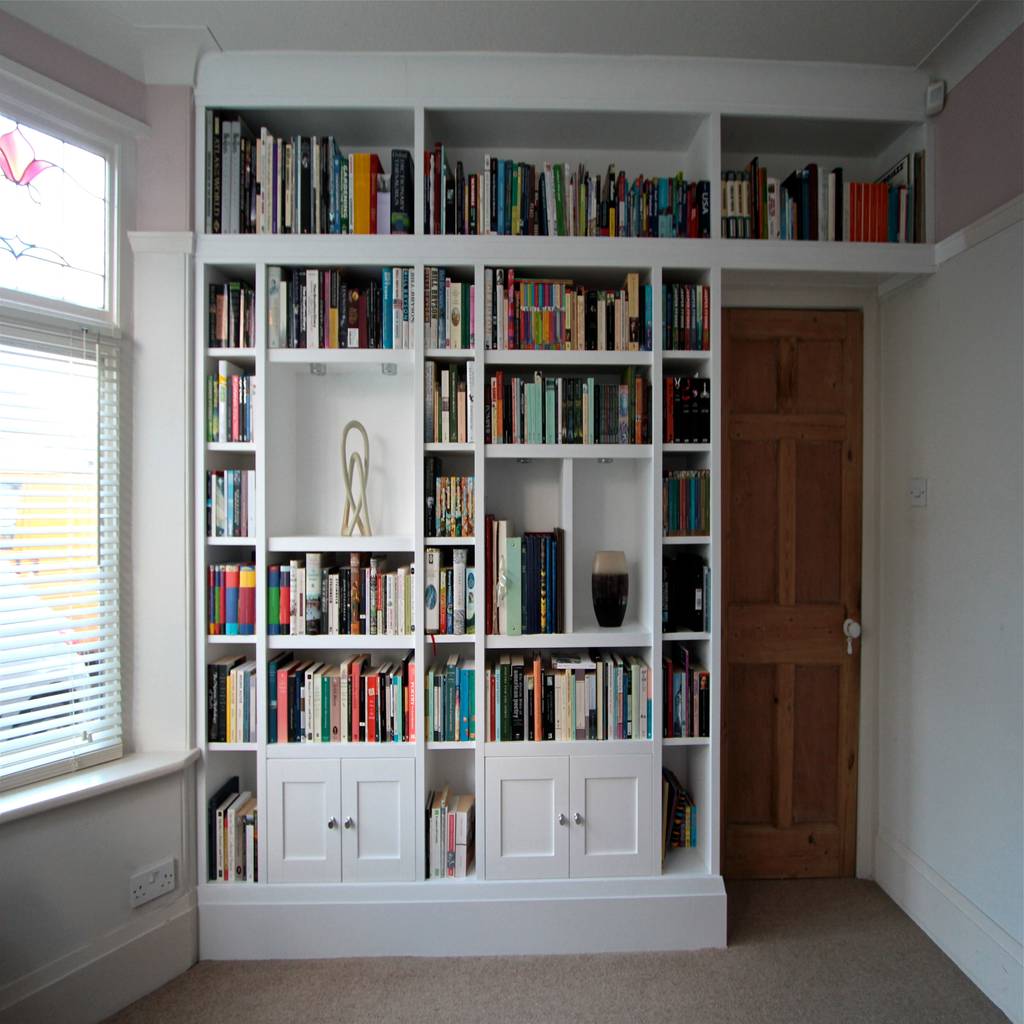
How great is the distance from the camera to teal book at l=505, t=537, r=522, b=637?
1847mm

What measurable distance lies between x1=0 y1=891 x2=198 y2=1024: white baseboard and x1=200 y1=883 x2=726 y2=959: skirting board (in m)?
0.07

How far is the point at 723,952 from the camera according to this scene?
5.99ft

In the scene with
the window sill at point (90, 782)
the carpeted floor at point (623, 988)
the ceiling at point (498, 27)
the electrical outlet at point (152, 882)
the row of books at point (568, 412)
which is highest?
the ceiling at point (498, 27)

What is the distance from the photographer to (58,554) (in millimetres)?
Result: 1694

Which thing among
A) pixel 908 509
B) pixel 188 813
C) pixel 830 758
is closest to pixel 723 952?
pixel 830 758

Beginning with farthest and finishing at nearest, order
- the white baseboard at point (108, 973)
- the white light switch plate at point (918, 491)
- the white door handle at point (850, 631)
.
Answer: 1. the white door handle at point (850, 631)
2. the white light switch plate at point (918, 491)
3. the white baseboard at point (108, 973)

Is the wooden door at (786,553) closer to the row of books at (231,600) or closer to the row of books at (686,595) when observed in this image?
the row of books at (686,595)

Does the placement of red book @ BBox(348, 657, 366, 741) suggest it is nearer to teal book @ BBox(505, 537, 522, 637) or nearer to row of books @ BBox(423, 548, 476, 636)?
row of books @ BBox(423, 548, 476, 636)

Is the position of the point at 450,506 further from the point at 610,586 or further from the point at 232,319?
the point at 232,319

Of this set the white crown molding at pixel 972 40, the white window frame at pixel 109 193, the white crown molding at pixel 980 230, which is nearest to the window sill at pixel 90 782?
the white window frame at pixel 109 193

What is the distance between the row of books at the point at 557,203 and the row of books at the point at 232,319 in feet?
2.20

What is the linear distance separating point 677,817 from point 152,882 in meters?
1.72

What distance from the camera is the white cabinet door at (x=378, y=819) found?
1842 mm

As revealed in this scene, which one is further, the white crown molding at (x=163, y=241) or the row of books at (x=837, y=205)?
the row of books at (x=837, y=205)
